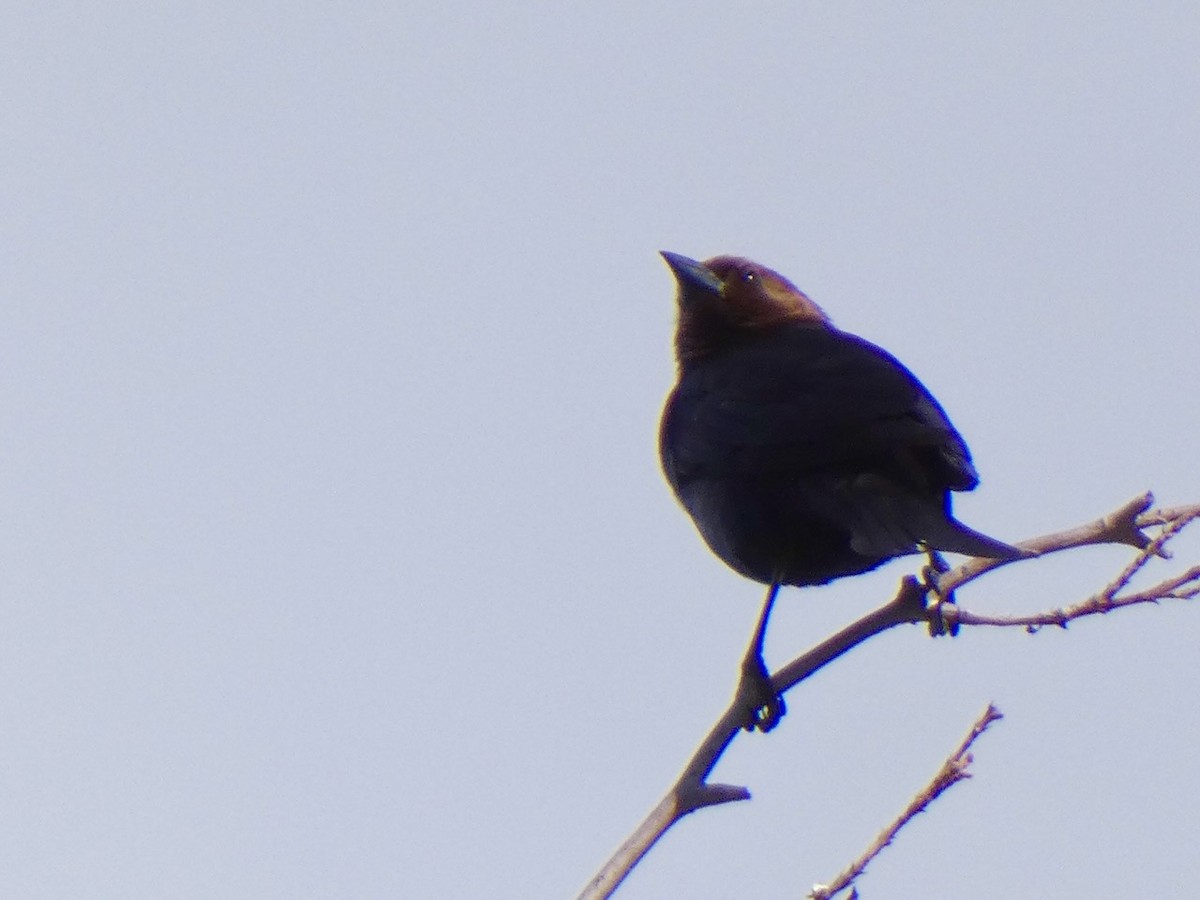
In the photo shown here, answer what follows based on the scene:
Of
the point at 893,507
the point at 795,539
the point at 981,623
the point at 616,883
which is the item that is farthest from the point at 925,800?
the point at 795,539

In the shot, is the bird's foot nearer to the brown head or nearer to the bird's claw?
the bird's claw

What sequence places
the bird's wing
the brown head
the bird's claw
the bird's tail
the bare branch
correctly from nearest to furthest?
the bare branch < the bird's tail < the bird's claw < the bird's wing < the brown head

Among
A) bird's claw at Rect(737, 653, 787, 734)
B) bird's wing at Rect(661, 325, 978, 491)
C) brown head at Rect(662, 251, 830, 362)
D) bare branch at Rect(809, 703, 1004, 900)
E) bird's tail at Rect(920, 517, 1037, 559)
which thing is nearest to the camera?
bare branch at Rect(809, 703, 1004, 900)

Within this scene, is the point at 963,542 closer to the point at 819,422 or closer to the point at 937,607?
the point at 937,607

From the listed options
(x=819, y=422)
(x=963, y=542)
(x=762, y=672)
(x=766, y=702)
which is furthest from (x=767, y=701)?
(x=819, y=422)

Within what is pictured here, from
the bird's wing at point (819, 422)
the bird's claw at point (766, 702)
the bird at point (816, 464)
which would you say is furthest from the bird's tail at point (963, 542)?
the bird's claw at point (766, 702)

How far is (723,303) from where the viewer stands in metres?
6.30

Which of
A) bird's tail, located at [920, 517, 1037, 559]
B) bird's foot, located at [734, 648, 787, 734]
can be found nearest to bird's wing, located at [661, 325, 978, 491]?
bird's tail, located at [920, 517, 1037, 559]

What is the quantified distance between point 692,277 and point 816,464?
2.04 m

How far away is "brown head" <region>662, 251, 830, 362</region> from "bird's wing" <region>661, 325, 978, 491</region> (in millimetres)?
807

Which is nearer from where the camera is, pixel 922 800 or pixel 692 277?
pixel 922 800

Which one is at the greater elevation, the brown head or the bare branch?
the brown head

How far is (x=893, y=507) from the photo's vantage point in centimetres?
424

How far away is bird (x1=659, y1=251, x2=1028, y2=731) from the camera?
4270 mm
